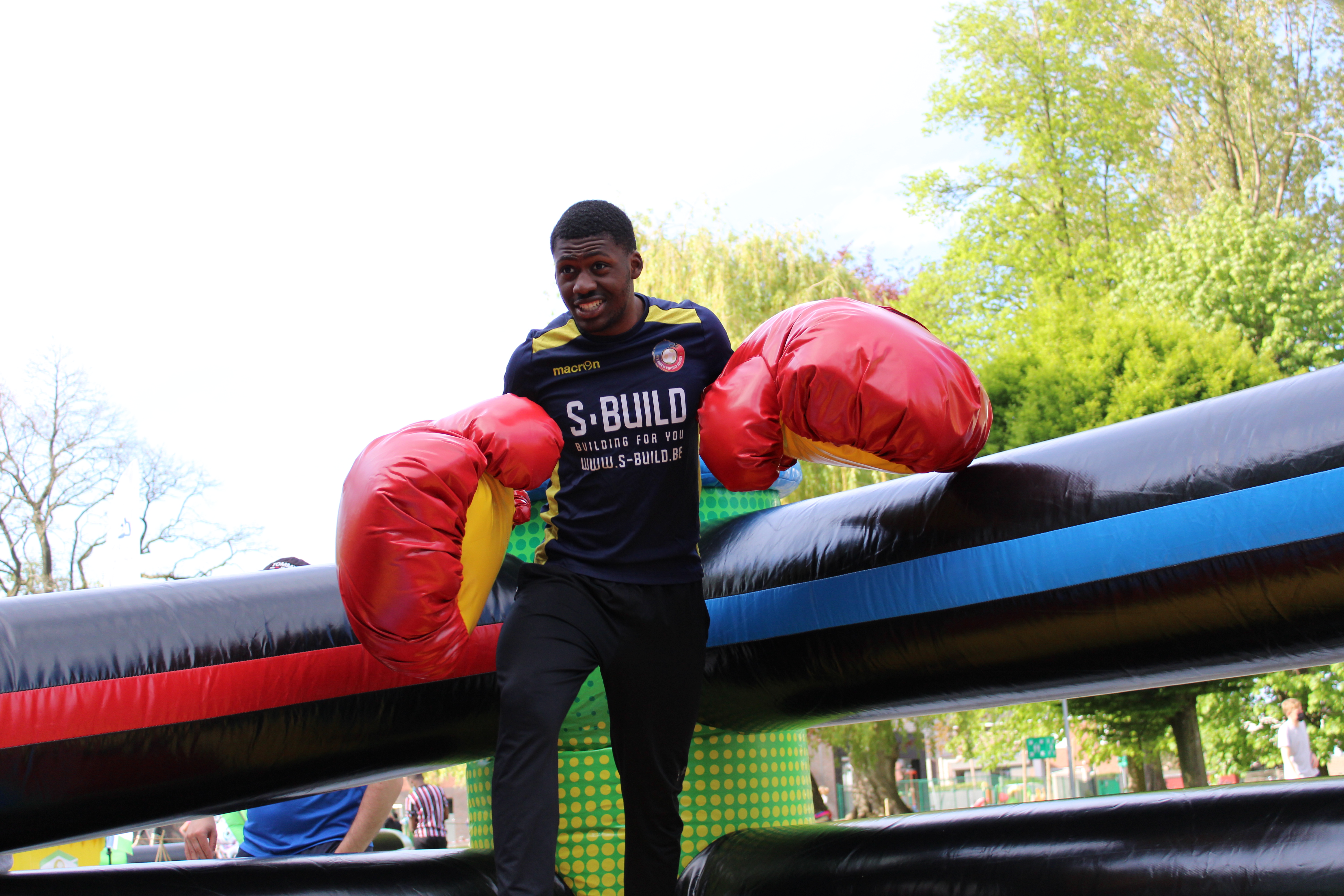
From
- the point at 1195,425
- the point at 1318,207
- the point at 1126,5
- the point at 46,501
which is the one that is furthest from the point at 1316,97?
the point at 46,501

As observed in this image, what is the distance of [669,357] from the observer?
6.99 feet

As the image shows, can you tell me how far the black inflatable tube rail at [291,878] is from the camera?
2.01 meters

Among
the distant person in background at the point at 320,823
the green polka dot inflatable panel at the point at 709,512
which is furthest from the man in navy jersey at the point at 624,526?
the distant person in background at the point at 320,823

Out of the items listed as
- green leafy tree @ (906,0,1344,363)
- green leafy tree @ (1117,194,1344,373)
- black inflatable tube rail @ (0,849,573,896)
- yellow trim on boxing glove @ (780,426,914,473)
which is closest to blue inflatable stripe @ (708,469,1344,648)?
yellow trim on boxing glove @ (780,426,914,473)

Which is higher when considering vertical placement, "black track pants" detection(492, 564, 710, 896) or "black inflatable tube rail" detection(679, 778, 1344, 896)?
"black track pants" detection(492, 564, 710, 896)

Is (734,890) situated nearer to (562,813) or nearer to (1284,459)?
(562,813)

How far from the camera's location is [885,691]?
2.27 metres

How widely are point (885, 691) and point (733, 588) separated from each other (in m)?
0.39

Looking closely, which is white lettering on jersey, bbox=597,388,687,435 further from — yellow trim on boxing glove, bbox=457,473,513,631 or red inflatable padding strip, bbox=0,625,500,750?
red inflatable padding strip, bbox=0,625,500,750

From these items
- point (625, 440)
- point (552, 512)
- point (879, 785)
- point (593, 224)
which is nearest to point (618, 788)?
point (552, 512)

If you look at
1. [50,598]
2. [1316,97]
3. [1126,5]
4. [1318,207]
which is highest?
[1126,5]

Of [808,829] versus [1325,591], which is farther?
[808,829]

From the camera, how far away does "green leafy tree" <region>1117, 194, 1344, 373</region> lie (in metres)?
13.8

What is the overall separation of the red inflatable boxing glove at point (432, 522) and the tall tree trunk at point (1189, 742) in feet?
32.0
